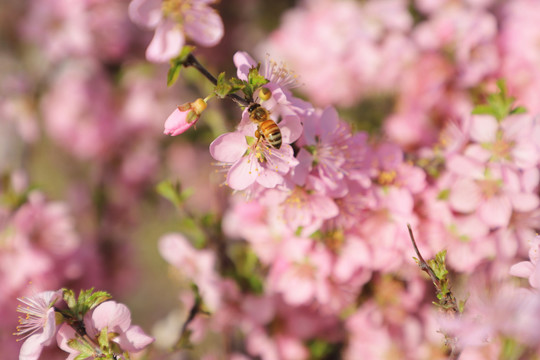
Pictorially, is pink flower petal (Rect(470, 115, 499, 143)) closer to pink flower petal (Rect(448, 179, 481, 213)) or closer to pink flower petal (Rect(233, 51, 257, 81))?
pink flower petal (Rect(448, 179, 481, 213))

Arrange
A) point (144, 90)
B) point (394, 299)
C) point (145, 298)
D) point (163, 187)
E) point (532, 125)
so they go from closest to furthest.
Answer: point (532, 125), point (163, 187), point (394, 299), point (144, 90), point (145, 298)

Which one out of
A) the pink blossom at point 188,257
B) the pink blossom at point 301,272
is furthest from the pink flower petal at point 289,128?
the pink blossom at point 188,257

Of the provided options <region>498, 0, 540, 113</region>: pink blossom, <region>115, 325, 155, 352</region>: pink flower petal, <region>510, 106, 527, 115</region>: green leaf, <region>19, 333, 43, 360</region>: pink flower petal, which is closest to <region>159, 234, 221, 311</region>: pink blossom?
<region>115, 325, 155, 352</region>: pink flower petal

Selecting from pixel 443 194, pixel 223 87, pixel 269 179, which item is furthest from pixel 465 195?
pixel 223 87

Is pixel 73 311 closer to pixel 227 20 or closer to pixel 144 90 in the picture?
pixel 144 90

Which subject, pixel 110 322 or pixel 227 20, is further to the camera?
pixel 227 20

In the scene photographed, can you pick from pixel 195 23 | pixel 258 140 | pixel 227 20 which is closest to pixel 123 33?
pixel 227 20

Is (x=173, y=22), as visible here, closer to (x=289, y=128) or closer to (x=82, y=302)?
(x=289, y=128)
